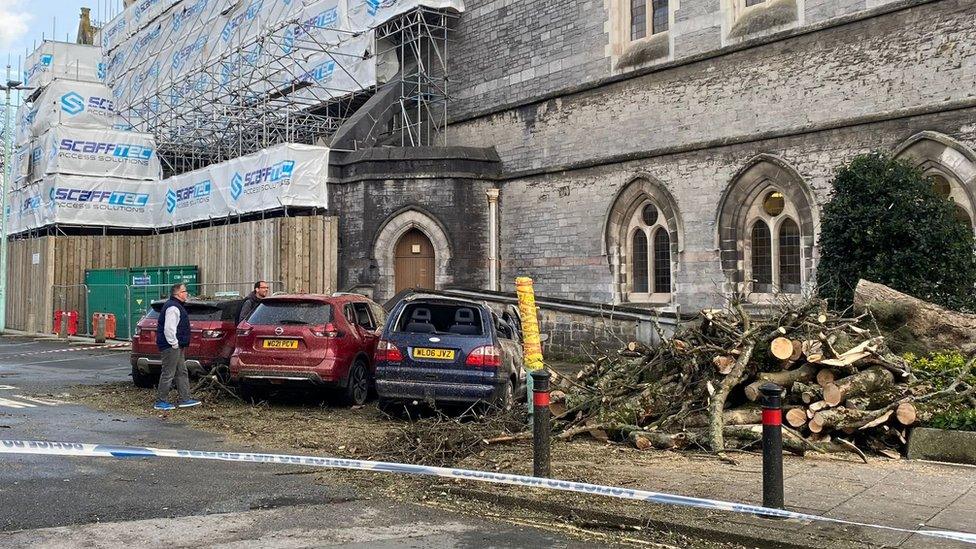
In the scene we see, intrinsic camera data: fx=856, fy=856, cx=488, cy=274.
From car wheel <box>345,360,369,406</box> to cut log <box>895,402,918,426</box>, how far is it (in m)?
6.61

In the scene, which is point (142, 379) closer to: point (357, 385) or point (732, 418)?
point (357, 385)

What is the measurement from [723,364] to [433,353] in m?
3.28

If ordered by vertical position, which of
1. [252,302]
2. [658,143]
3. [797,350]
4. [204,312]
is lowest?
[797,350]

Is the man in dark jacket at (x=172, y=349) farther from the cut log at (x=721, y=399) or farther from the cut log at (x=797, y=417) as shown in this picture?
the cut log at (x=797, y=417)

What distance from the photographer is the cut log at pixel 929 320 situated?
9836mm

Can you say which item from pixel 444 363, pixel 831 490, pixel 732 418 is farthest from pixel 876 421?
pixel 444 363

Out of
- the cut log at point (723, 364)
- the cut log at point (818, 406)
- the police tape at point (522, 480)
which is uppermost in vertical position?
the cut log at point (723, 364)

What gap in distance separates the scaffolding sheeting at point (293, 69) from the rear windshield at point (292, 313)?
39.3ft

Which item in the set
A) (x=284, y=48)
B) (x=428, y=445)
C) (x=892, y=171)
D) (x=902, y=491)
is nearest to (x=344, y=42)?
(x=284, y=48)

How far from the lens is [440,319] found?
11.1m

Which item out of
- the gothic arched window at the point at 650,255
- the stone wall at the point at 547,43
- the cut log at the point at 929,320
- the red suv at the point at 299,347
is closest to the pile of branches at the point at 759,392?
the cut log at the point at 929,320

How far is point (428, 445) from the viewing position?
25.9ft

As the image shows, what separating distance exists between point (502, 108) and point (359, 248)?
5.12m

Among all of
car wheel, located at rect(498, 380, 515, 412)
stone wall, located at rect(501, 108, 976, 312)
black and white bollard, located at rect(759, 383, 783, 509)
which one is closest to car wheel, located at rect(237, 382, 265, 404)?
car wheel, located at rect(498, 380, 515, 412)
